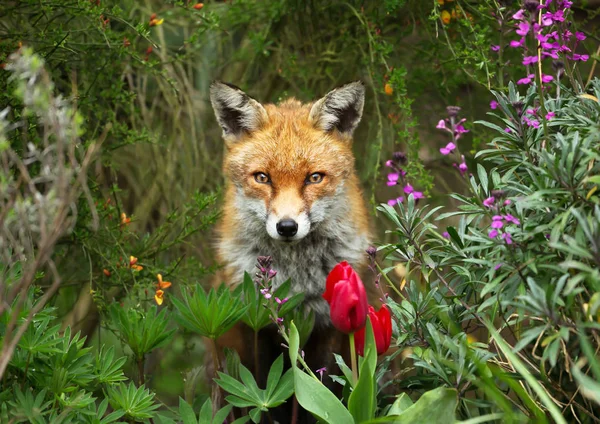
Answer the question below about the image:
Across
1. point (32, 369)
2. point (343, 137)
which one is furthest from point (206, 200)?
point (32, 369)

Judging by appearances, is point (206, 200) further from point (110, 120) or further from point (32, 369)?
point (32, 369)

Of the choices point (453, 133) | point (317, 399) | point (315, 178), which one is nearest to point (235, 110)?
point (315, 178)

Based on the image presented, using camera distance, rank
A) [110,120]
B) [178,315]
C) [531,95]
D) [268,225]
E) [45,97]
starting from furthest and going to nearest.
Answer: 1. [110,120]
2. [268,225]
3. [178,315]
4. [531,95]
5. [45,97]

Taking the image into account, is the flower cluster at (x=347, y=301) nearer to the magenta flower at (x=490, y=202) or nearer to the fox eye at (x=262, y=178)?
the magenta flower at (x=490, y=202)

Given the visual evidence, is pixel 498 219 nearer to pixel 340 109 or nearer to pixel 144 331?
pixel 144 331

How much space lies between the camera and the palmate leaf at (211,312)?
2496 mm

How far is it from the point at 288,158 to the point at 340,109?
378 mm

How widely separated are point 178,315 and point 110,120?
1.44 meters

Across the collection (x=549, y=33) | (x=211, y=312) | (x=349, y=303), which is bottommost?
(x=211, y=312)

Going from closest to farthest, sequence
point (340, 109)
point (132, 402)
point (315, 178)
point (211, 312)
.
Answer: point (132, 402) < point (211, 312) < point (315, 178) < point (340, 109)

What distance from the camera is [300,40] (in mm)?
4191

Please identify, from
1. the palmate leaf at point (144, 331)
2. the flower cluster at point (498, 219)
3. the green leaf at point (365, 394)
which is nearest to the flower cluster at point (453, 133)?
the flower cluster at point (498, 219)

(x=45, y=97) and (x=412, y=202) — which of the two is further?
(x=412, y=202)

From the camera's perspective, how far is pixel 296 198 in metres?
3.02
